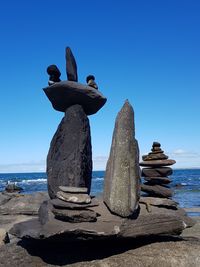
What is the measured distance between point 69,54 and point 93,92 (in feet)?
3.93

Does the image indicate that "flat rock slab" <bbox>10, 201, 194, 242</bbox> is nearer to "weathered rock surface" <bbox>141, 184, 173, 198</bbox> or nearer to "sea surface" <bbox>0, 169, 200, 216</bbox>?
"weathered rock surface" <bbox>141, 184, 173, 198</bbox>

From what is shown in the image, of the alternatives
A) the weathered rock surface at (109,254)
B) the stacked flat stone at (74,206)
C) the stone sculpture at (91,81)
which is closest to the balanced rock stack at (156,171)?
the weathered rock surface at (109,254)

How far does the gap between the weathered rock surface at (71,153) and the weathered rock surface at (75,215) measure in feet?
5.59

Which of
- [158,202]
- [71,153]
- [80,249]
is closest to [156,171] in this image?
[158,202]

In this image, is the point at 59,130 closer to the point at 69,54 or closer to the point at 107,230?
the point at 69,54

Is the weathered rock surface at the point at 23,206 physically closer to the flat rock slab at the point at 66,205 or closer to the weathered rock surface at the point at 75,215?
the flat rock slab at the point at 66,205

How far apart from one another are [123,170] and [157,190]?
1859mm

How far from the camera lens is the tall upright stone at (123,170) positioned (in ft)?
29.0

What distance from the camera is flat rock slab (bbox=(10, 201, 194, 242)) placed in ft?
26.8

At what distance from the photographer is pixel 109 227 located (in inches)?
333

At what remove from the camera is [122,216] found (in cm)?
881

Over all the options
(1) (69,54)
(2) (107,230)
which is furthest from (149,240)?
(1) (69,54)

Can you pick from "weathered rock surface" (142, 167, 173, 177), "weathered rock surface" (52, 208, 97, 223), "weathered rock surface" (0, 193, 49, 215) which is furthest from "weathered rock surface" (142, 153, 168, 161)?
"weathered rock surface" (0, 193, 49, 215)

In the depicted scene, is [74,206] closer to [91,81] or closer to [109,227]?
[109,227]
